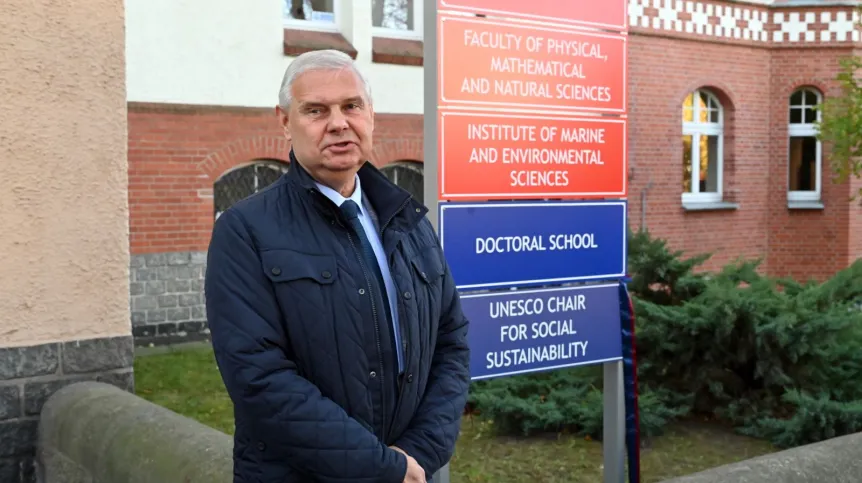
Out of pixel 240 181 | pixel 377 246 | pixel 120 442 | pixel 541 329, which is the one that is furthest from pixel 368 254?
pixel 240 181

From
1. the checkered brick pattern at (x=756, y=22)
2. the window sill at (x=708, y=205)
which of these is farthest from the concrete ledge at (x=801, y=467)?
the window sill at (x=708, y=205)

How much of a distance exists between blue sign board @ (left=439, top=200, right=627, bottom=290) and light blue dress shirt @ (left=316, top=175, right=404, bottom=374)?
1471 mm

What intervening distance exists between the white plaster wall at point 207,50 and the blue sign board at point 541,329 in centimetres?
801

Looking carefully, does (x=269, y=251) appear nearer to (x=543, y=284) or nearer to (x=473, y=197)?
(x=473, y=197)

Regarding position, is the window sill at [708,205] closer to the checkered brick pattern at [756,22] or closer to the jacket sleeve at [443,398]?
the checkered brick pattern at [756,22]

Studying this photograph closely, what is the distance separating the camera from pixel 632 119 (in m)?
16.5

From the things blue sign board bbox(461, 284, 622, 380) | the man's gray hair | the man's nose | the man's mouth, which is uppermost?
the man's gray hair

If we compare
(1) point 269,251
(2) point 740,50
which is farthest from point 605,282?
(2) point 740,50

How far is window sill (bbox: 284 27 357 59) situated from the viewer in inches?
495

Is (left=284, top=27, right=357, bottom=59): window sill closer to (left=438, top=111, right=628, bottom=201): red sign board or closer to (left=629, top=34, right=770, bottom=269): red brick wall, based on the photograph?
(left=629, top=34, right=770, bottom=269): red brick wall

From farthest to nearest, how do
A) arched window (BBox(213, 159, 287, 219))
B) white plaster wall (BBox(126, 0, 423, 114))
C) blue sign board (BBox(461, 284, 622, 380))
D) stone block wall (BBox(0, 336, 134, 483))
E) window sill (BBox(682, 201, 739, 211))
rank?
window sill (BBox(682, 201, 739, 211)) → arched window (BBox(213, 159, 287, 219)) → white plaster wall (BBox(126, 0, 423, 114)) → stone block wall (BBox(0, 336, 134, 483)) → blue sign board (BBox(461, 284, 622, 380))

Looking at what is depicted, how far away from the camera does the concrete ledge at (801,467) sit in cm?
320

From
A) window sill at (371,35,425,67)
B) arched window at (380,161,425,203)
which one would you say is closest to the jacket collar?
window sill at (371,35,425,67)

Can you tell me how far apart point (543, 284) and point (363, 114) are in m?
2.13
